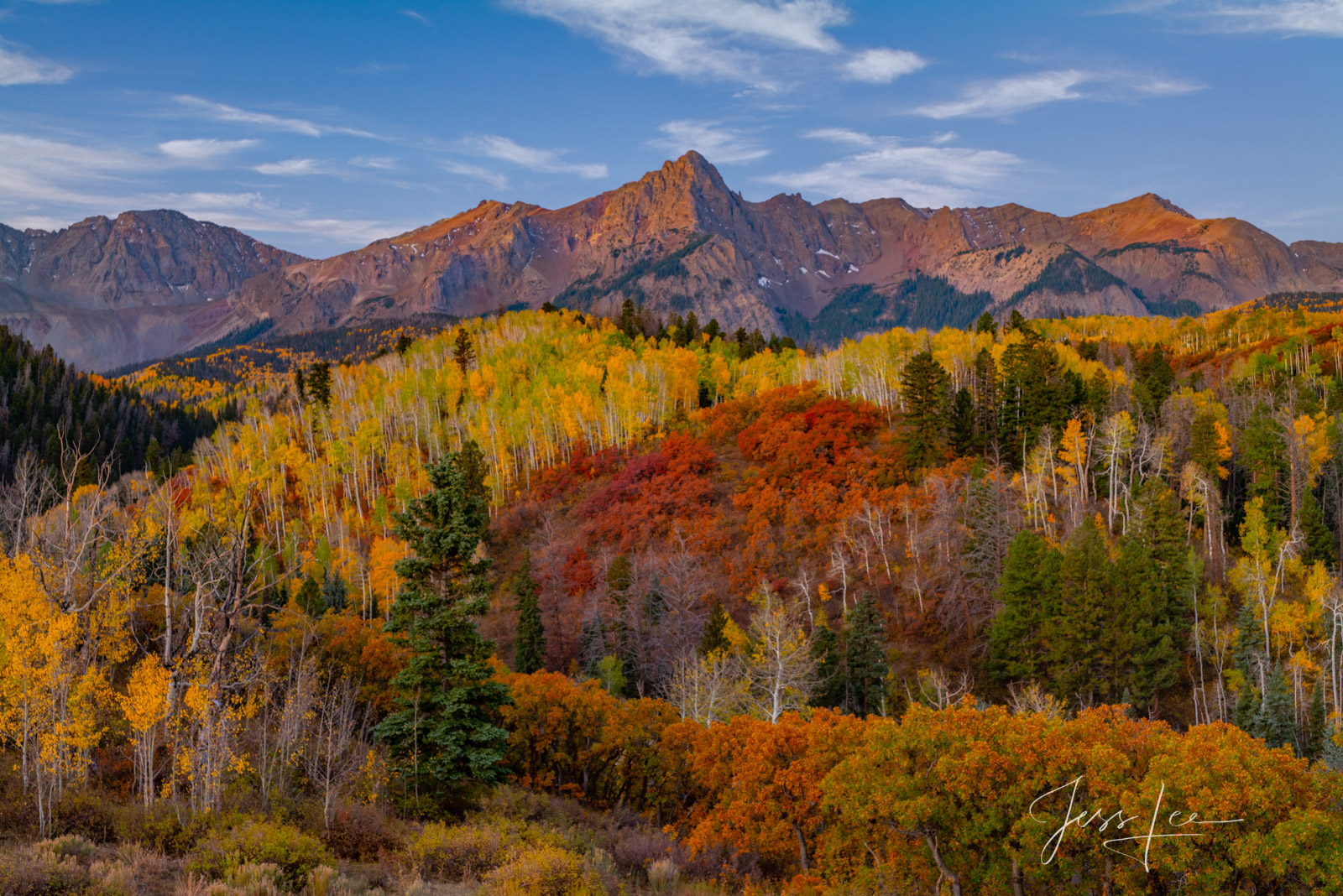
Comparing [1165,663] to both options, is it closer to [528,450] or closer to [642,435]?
[642,435]

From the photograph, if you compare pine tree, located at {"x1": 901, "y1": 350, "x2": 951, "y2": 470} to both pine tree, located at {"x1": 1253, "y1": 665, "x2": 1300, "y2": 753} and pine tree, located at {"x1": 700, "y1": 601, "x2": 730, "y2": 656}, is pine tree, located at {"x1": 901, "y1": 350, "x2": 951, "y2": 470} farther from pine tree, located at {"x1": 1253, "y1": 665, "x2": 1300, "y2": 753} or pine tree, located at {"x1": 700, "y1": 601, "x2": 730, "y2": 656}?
pine tree, located at {"x1": 1253, "y1": 665, "x2": 1300, "y2": 753}

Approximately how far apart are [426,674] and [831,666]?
94.9ft

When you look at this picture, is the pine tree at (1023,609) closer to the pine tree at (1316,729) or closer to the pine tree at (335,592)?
the pine tree at (1316,729)

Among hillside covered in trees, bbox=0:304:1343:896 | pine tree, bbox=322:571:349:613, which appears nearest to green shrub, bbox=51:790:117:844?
hillside covered in trees, bbox=0:304:1343:896

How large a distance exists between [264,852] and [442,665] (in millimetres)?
8595

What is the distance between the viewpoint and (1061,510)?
60375 mm

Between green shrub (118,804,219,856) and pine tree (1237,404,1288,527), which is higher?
pine tree (1237,404,1288,527)

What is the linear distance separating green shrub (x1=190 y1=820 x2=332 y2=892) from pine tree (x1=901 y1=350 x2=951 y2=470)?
191ft

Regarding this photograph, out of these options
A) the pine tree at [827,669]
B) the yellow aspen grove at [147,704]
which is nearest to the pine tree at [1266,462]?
the pine tree at [827,669]

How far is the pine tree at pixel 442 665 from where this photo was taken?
23.3 metres

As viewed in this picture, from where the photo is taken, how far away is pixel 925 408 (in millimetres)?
66500

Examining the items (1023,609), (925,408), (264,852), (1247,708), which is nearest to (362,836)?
(264,852)

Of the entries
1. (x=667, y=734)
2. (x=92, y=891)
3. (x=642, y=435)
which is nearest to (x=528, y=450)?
(x=642, y=435)
